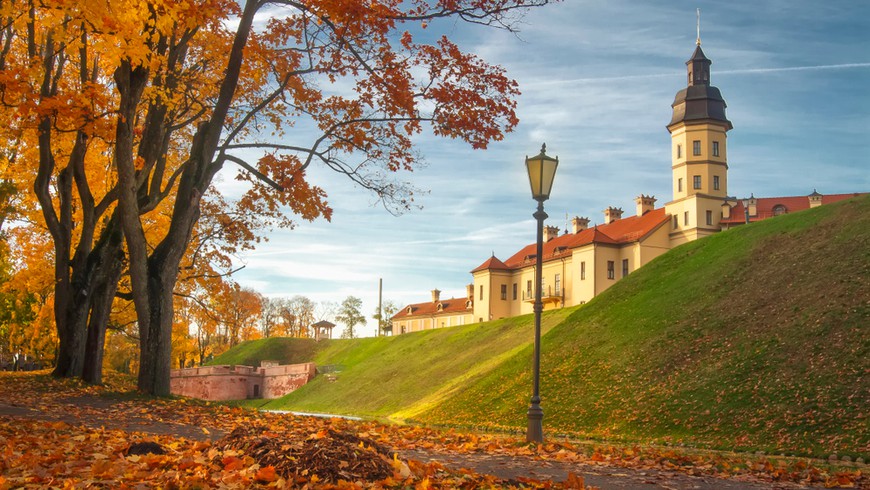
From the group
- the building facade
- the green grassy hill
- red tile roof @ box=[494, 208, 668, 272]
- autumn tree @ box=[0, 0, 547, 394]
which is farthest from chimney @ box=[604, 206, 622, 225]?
autumn tree @ box=[0, 0, 547, 394]

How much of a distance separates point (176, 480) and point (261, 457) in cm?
80

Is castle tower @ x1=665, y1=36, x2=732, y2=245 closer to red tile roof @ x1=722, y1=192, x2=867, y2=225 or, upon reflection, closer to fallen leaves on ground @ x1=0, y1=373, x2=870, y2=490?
red tile roof @ x1=722, y1=192, x2=867, y2=225

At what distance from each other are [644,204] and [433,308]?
116 feet

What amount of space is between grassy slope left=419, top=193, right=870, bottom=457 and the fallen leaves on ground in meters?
7.88

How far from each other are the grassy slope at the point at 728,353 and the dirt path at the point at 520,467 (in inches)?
343

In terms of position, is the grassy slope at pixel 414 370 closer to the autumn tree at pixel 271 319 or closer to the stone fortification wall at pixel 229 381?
the stone fortification wall at pixel 229 381

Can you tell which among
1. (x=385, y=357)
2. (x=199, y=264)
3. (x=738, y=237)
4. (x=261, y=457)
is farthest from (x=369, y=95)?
(x=385, y=357)

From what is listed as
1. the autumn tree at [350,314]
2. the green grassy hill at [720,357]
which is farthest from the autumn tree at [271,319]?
the green grassy hill at [720,357]

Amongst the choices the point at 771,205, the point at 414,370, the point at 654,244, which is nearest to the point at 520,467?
the point at 414,370

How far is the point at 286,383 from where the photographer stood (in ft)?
200

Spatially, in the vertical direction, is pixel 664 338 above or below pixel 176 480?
above

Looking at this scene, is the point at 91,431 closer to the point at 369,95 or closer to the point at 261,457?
the point at 261,457

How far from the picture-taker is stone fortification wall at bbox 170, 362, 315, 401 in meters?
60.3

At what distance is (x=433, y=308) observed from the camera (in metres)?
102
